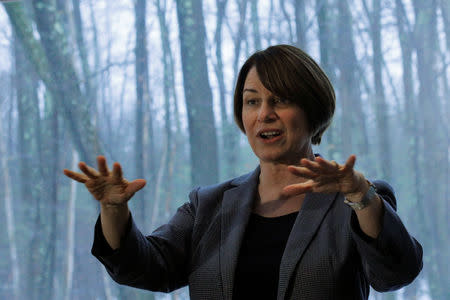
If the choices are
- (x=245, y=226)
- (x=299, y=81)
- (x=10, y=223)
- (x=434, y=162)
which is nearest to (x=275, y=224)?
(x=245, y=226)

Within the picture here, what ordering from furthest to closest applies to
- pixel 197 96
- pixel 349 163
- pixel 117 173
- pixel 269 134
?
pixel 197 96 → pixel 269 134 → pixel 117 173 → pixel 349 163

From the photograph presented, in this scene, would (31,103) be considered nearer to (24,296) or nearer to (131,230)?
(24,296)

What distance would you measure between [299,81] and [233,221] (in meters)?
0.38

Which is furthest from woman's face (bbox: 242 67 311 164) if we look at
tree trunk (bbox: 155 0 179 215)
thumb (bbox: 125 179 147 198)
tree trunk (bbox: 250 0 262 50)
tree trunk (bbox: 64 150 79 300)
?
tree trunk (bbox: 64 150 79 300)

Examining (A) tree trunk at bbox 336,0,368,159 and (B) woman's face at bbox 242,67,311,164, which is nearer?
(B) woman's face at bbox 242,67,311,164

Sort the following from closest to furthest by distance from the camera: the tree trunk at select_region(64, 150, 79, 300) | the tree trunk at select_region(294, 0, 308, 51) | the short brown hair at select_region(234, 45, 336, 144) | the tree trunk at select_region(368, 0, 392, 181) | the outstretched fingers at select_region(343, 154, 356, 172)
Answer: the outstretched fingers at select_region(343, 154, 356, 172), the short brown hair at select_region(234, 45, 336, 144), the tree trunk at select_region(368, 0, 392, 181), the tree trunk at select_region(294, 0, 308, 51), the tree trunk at select_region(64, 150, 79, 300)

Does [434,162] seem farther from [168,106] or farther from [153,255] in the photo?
[153,255]

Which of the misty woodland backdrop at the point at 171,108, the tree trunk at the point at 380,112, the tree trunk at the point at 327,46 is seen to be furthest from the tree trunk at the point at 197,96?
the tree trunk at the point at 380,112

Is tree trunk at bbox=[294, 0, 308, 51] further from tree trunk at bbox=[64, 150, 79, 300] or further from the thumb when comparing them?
the thumb

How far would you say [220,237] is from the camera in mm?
1373

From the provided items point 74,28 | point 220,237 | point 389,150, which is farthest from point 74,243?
point 220,237

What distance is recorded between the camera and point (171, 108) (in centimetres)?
368

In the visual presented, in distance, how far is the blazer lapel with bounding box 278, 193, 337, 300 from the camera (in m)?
1.21

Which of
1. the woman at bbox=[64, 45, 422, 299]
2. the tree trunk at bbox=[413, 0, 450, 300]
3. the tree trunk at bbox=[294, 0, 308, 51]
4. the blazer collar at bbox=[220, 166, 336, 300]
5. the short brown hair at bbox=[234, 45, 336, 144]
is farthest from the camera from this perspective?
the tree trunk at bbox=[294, 0, 308, 51]
